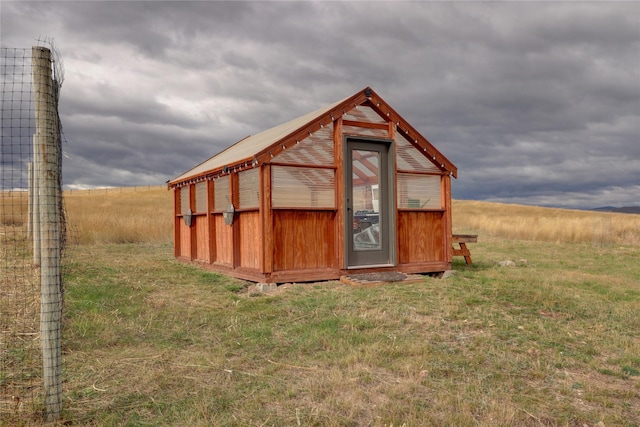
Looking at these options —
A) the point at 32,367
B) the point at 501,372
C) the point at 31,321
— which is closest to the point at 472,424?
the point at 501,372

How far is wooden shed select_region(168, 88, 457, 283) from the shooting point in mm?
9695

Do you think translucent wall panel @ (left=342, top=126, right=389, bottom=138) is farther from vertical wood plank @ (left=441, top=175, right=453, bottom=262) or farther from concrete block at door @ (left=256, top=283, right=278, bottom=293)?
concrete block at door @ (left=256, top=283, right=278, bottom=293)

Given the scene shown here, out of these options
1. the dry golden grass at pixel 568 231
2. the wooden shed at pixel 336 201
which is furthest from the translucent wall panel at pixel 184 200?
the dry golden grass at pixel 568 231

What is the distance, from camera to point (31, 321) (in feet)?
23.5

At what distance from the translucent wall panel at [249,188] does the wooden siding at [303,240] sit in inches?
27.7

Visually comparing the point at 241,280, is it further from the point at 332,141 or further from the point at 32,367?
the point at 32,367

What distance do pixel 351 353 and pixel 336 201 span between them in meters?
4.87

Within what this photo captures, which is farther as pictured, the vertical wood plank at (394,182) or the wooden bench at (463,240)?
the wooden bench at (463,240)

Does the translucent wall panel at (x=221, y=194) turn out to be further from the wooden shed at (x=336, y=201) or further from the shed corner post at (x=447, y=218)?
the shed corner post at (x=447, y=218)

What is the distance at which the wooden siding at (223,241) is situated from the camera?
1149 centimetres

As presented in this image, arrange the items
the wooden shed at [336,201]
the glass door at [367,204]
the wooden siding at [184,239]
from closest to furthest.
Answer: the wooden shed at [336,201] → the glass door at [367,204] → the wooden siding at [184,239]

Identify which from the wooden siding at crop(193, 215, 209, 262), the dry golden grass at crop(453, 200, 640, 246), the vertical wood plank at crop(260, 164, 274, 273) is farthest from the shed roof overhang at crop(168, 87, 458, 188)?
the dry golden grass at crop(453, 200, 640, 246)

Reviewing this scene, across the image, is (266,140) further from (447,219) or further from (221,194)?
(447,219)

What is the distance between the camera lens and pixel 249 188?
10.4 m
